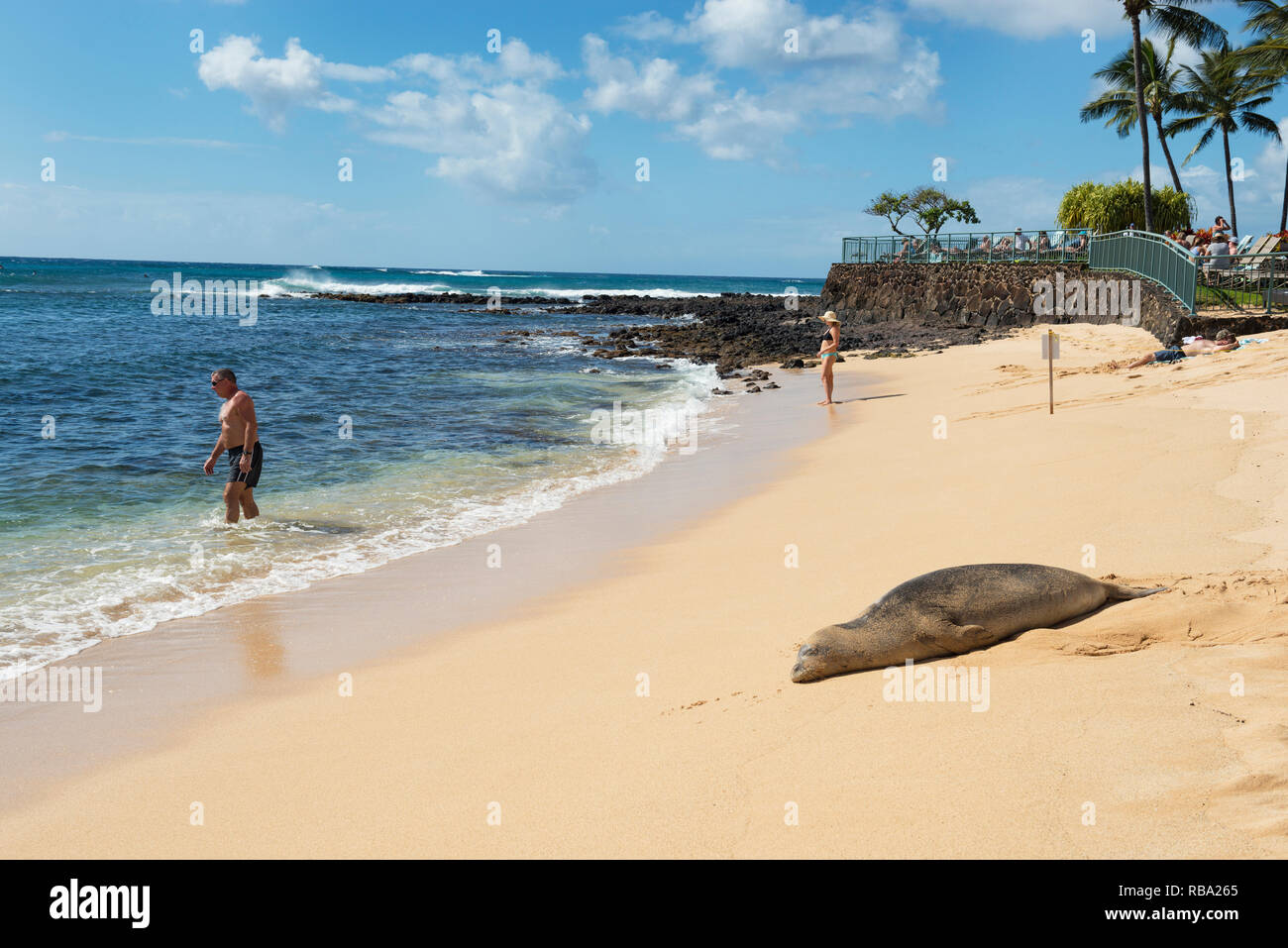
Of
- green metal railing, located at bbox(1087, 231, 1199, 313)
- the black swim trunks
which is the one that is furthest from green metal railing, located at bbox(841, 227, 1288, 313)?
the black swim trunks

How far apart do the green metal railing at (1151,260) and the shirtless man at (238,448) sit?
1653 cm

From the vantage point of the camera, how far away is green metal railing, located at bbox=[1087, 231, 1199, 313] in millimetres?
16703

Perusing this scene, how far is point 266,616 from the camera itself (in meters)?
6.73

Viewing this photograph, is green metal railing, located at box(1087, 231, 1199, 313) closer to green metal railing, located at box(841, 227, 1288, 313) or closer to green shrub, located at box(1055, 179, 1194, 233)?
green metal railing, located at box(841, 227, 1288, 313)

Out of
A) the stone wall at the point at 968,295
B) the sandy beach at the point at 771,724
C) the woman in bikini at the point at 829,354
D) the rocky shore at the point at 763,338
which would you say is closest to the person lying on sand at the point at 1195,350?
the stone wall at the point at 968,295

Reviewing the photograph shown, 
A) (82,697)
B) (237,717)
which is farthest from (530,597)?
(82,697)

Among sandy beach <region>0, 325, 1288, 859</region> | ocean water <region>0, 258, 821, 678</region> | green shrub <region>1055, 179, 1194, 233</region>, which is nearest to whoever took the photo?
sandy beach <region>0, 325, 1288, 859</region>

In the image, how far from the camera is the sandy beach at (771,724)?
311cm

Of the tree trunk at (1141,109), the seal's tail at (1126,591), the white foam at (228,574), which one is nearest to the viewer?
the seal's tail at (1126,591)

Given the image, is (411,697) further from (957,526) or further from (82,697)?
(957,526)

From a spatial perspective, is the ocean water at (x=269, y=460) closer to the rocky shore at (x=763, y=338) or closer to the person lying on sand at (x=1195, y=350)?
the rocky shore at (x=763, y=338)

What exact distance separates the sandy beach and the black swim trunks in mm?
2517

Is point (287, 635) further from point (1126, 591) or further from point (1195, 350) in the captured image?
point (1195, 350)

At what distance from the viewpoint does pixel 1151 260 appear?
19.7 meters
